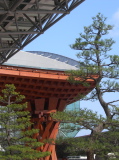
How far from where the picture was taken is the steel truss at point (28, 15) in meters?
9.88

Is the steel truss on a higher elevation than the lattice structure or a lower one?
higher

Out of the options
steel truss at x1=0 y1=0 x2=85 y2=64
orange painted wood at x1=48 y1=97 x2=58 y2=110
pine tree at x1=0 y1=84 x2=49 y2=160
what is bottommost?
pine tree at x1=0 y1=84 x2=49 y2=160

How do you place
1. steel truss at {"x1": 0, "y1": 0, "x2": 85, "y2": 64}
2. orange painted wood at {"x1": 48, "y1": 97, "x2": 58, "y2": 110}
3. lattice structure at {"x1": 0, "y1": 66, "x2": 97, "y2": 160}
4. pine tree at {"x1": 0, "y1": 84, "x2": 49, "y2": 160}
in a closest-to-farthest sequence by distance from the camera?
steel truss at {"x1": 0, "y1": 0, "x2": 85, "y2": 64} → pine tree at {"x1": 0, "y1": 84, "x2": 49, "y2": 160} → lattice structure at {"x1": 0, "y1": 66, "x2": 97, "y2": 160} → orange painted wood at {"x1": 48, "y1": 97, "x2": 58, "y2": 110}

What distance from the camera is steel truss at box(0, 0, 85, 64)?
9.88 m

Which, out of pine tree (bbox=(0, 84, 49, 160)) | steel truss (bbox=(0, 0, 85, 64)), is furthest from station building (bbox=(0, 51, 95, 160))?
steel truss (bbox=(0, 0, 85, 64))

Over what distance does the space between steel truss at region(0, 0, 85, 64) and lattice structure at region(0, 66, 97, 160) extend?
9.14 metres

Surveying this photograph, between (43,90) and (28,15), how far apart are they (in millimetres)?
13038

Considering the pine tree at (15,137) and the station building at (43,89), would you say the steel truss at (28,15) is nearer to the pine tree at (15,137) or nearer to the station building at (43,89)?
the pine tree at (15,137)

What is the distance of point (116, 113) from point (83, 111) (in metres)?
1.71

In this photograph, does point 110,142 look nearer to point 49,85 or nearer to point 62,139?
point 62,139

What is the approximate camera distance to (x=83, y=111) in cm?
1770

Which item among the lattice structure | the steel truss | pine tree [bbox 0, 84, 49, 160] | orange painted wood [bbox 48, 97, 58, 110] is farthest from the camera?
orange painted wood [bbox 48, 97, 58, 110]

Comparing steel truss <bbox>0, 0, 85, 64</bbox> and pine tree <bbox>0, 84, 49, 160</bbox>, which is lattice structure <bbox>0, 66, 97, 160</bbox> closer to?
pine tree <bbox>0, 84, 49, 160</bbox>

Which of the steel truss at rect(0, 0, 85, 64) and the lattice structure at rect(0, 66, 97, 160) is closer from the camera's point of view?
the steel truss at rect(0, 0, 85, 64)
